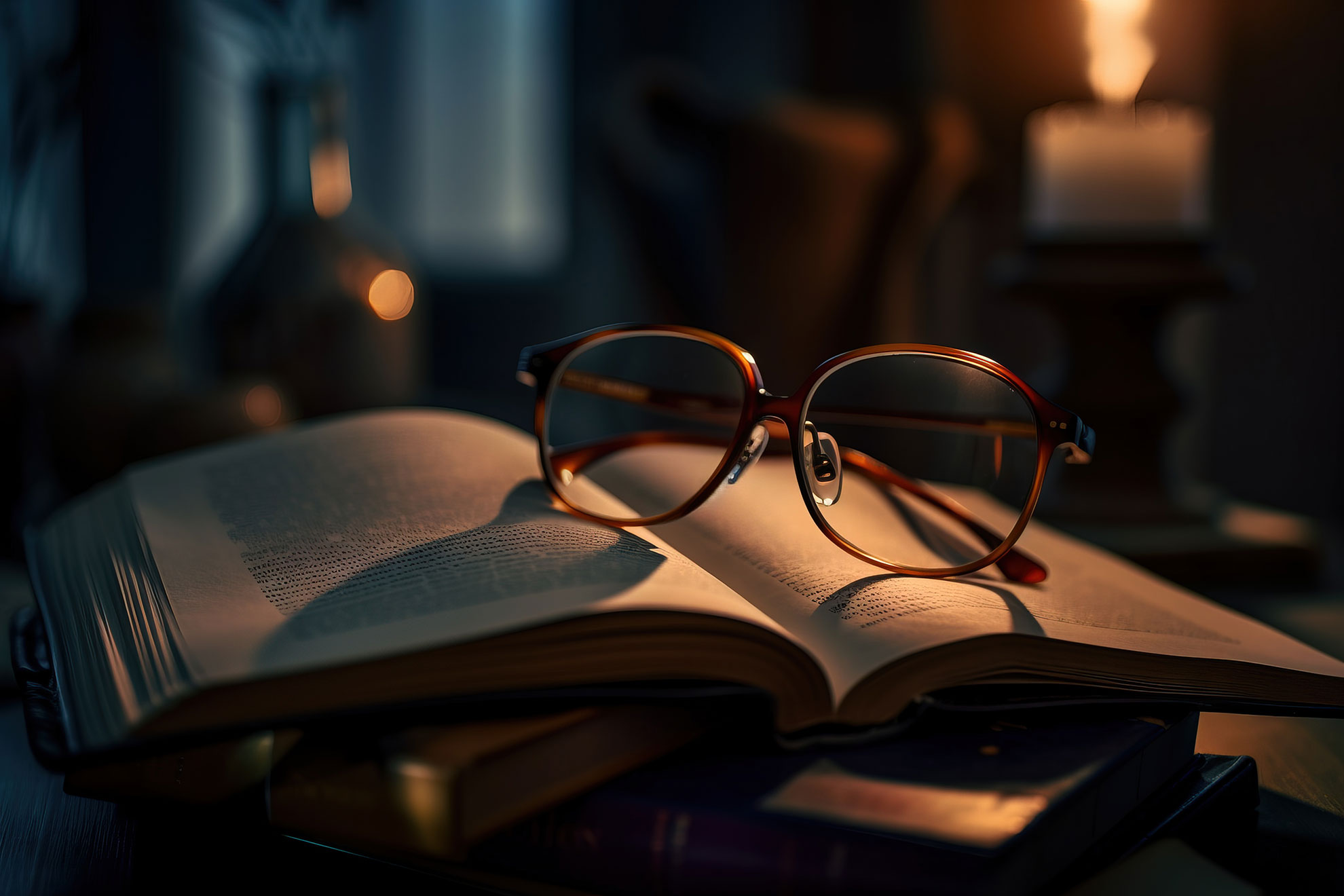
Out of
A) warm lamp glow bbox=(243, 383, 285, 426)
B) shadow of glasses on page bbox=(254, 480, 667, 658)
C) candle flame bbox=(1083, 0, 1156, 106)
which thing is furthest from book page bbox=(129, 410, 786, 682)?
candle flame bbox=(1083, 0, 1156, 106)

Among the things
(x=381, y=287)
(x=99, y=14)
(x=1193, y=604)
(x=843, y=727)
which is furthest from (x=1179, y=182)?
(x=99, y=14)

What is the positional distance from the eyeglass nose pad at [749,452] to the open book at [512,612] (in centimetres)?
1

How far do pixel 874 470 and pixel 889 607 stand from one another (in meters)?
0.17

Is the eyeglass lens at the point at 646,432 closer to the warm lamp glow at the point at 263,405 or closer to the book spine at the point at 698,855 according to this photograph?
the book spine at the point at 698,855

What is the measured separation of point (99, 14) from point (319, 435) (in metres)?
2.15

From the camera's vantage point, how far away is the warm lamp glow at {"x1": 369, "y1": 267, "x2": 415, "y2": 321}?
1026 mm

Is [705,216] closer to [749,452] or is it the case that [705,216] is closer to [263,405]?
[263,405]

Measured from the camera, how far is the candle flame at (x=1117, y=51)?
0.84m

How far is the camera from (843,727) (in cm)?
31

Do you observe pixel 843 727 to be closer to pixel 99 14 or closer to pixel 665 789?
pixel 665 789

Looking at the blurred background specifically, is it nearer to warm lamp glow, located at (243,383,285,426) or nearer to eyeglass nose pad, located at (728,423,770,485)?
warm lamp glow, located at (243,383,285,426)

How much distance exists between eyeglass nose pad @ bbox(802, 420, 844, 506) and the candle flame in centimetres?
59

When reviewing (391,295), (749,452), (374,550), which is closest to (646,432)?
(749,452)

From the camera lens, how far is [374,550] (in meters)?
0.37
